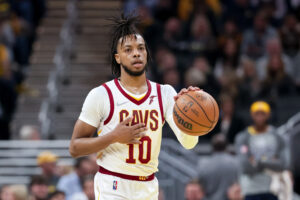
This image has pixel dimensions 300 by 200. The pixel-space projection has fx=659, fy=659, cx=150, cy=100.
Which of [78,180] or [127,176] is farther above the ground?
[127,176]

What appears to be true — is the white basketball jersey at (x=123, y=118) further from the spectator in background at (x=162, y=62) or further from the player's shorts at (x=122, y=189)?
the spectator in background at (x=162, y=62)

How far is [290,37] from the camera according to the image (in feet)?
48.9

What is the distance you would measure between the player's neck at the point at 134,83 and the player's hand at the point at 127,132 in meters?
0.38

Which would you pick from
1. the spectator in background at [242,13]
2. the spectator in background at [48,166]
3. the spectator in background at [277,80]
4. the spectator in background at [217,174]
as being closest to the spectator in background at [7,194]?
the spectator in background at [48,166]

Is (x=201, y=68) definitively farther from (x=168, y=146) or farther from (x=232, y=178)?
(x=232, y=178)

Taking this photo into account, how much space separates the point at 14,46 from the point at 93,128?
10.4 metres

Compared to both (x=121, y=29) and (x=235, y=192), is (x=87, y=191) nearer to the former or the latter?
(x=235, y=192)

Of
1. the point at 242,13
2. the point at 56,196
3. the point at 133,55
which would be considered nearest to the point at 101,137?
the point at 133,55

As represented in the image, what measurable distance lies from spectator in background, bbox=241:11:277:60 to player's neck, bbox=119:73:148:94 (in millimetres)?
9481

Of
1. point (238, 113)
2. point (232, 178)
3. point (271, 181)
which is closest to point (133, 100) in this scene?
point (271, 181)

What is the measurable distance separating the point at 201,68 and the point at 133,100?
8566mm

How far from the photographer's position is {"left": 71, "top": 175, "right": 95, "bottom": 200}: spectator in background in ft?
31.9

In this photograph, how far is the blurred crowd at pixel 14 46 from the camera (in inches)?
529

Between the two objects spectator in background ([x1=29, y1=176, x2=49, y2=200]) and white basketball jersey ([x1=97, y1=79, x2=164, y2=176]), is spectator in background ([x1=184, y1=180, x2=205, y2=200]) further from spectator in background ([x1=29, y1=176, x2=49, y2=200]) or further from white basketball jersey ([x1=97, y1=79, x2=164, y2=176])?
white basketball jersey ([x1=97, y1=79, x2=164, y2=176])
